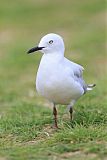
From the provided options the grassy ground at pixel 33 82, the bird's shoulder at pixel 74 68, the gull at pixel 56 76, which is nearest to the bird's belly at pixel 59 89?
the gull at pixel 56 76

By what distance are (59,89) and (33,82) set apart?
4.91 meters

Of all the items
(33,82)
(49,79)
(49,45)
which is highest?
(33,82)

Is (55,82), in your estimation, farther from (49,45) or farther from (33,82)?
(33,82)

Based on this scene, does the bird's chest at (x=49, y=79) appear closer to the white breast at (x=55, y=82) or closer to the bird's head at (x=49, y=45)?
the white breast at (x=55, y=82)

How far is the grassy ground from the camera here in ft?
20.1

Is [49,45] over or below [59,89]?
over

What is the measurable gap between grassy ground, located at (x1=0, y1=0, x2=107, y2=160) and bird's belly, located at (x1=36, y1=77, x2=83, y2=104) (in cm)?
33

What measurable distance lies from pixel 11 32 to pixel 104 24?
2.79 meters

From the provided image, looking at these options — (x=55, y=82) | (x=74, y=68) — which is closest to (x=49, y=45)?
(x=74, y=68)

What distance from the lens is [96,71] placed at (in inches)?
494

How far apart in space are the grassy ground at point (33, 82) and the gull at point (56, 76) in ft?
1.21

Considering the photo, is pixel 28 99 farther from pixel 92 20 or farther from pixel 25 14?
pixel 25 14

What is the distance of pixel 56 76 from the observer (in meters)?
6.59

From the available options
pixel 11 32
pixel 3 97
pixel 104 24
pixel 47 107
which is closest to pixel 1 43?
pixel 11 32
